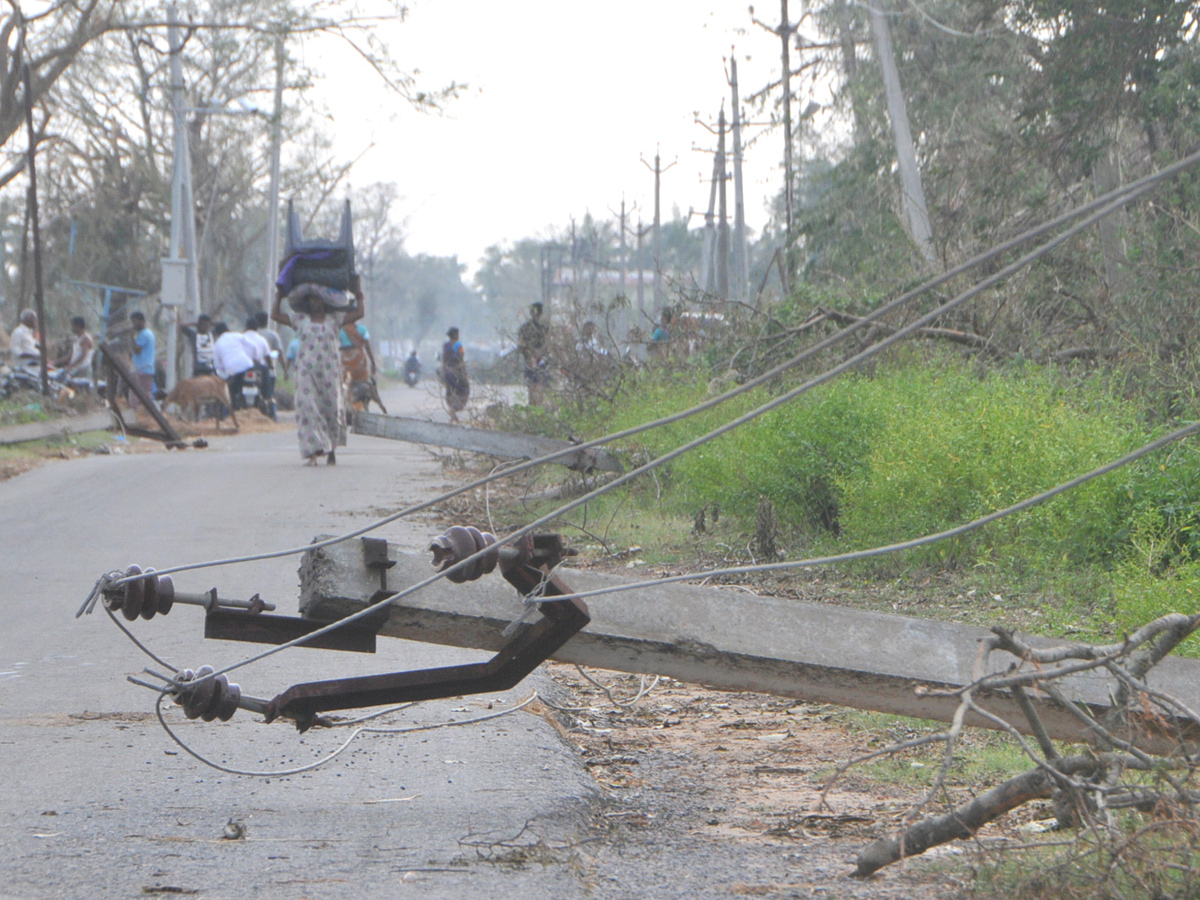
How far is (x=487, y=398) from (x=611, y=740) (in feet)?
34.0

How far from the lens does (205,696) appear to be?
3.30 m

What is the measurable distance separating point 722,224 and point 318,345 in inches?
733

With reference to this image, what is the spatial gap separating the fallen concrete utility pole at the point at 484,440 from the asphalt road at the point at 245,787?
2.70 m

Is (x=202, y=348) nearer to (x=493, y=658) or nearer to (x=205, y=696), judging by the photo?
(x=205, y=696)

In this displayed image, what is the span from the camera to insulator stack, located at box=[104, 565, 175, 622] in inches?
124

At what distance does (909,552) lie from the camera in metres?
6.77

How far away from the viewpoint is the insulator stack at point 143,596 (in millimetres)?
3162

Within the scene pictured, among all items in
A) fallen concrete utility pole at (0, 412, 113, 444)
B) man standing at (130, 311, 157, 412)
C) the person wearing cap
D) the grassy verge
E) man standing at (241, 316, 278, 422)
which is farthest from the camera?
man standing at (241, 316, 278, 422)

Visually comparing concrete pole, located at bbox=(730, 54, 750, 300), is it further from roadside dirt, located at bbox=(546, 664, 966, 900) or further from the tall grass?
roadside dirt, located at bbox=(546, 664, 966, 900)

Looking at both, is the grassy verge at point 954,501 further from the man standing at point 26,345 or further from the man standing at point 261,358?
→ the man standing at point 261,358

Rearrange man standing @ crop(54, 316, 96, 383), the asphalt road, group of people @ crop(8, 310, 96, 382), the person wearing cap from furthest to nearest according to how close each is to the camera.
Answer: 1. group of people @ crop(8, 310, 96, 382)
2. man standing @ crop(54, 316, 96, 383)
3. the person wearing cap
4. the asphalt road

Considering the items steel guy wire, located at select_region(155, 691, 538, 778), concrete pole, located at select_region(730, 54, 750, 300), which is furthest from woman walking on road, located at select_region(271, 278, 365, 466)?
concrete pole, located at select_region(730, 54, 750, 300)

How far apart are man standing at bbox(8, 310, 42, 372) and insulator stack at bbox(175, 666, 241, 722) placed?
18443 millimetres

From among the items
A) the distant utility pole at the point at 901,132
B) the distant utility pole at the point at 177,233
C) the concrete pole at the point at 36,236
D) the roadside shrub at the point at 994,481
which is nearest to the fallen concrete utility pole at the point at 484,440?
the roadside shrub at the point at 994,481
